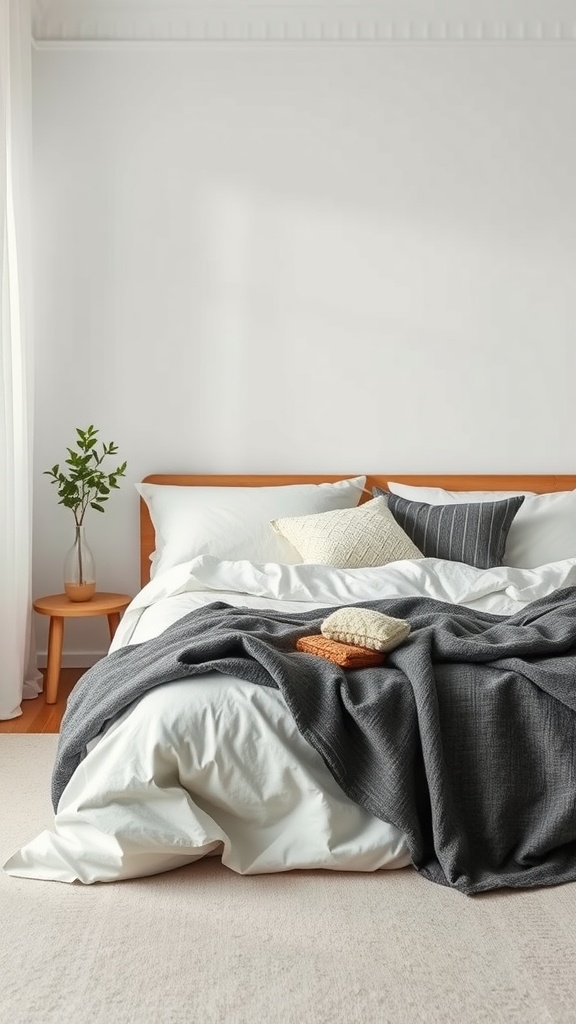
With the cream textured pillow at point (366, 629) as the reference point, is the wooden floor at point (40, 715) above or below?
below

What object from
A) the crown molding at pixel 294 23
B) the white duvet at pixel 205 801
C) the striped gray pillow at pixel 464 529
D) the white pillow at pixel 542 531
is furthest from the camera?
the crown molding at pixel 294 23

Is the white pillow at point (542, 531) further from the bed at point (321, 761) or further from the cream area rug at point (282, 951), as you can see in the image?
the cream area rug at point (282, 951)

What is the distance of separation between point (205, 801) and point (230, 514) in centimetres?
195

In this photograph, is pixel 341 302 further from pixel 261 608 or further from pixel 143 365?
pixel 261 608

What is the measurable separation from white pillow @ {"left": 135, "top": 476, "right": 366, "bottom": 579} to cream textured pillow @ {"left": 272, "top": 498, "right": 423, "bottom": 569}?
0.35 feet

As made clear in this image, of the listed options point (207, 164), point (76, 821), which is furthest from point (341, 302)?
point (76, 821)

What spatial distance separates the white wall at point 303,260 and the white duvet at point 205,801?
2.39m

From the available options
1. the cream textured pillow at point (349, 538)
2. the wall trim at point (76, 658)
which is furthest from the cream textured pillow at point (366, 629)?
the wall trim at point (76, 658)

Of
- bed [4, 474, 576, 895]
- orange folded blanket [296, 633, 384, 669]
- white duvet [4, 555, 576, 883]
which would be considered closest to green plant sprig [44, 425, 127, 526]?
bed [4, 474, 576, 895]

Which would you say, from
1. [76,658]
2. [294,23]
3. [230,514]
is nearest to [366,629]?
[230,514]

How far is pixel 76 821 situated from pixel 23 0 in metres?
3.41

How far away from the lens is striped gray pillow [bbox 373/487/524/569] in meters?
4.13

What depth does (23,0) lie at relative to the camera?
428 cm

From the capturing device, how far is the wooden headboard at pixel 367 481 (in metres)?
4.64
